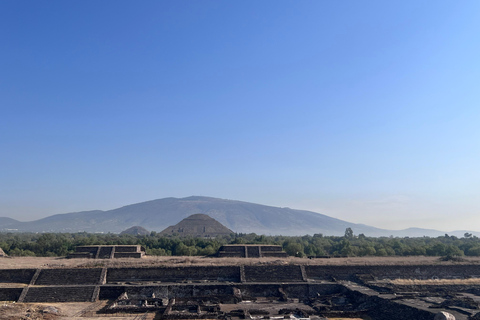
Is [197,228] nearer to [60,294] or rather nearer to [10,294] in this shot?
[60,294]

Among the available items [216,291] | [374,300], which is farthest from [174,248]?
[374,300]

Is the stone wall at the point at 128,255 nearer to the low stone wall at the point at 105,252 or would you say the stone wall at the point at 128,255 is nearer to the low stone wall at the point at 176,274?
the low stone wall at the point at 105,252

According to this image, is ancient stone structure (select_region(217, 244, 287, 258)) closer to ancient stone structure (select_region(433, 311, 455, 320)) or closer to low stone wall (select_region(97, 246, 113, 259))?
low stone wall (select_region(97, 246, 113, 259))

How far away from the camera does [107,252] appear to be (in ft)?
147

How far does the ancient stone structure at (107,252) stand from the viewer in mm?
43906

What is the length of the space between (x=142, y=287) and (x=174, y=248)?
29009mm

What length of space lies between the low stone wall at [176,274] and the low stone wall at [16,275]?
24.7ft

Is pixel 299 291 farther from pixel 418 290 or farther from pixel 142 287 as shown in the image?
pixel 142 287

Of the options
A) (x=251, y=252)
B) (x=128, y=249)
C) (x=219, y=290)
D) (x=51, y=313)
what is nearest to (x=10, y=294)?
(x=51, y=313)

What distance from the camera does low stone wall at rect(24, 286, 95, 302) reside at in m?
29.2

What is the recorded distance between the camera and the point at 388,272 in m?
35.8

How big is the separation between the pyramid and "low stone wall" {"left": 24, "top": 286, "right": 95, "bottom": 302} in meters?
90.3

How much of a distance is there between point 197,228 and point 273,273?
96856 millimetres

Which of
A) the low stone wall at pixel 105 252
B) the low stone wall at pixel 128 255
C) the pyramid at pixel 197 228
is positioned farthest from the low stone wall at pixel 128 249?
the pyramid at pixel 197 228
